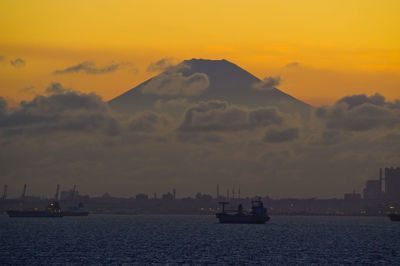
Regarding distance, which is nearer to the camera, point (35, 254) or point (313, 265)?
point (313, 265)

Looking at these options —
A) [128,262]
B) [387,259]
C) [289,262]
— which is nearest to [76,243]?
[128,262]

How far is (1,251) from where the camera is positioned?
462 ft

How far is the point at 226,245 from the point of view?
16788 centimetres

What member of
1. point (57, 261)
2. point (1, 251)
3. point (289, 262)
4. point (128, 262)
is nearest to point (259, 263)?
point (289, 262)

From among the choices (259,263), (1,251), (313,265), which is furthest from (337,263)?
(1,251)

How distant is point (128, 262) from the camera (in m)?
119

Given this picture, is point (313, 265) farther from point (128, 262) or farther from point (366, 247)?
point (366, 247)

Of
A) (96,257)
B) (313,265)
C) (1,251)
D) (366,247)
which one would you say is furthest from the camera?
(366,247)

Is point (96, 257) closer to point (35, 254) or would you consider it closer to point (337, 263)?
point (35, 254)

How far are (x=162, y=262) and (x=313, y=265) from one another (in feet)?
84.6

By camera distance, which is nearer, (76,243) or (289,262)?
(289,262)

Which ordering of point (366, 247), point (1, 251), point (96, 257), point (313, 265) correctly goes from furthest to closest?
point (366, 247), point (1, 251), point (96, 257), point (313, 265)

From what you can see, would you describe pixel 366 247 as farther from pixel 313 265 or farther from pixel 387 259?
pixel 313 265

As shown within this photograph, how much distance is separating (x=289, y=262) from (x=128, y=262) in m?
28.3
